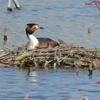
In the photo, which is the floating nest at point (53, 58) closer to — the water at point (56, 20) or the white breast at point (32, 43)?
the white breast at point (32, 43)

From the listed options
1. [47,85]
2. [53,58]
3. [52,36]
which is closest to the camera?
[47,85]

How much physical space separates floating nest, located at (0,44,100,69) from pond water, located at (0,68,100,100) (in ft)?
0.91

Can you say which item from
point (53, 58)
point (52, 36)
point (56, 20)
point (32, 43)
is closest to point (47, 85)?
point (53, 58)

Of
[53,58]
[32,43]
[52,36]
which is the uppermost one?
Result: [52,36]

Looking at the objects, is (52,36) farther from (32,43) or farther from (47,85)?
(47,85)

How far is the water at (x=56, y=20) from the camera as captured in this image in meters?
23.0

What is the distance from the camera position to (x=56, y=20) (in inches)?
1145

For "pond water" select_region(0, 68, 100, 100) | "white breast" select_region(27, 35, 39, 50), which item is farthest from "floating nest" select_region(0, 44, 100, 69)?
"white breast" select_region(27, 35, 39, 50)

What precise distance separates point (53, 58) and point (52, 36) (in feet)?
19.2

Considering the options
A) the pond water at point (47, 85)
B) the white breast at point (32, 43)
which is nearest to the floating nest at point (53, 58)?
the pond water at point (47, 85)

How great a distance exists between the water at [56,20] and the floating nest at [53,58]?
3.33 meters

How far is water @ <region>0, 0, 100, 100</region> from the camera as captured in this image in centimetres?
1525

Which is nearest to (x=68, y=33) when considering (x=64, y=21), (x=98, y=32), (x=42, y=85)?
(x=98, y=32)

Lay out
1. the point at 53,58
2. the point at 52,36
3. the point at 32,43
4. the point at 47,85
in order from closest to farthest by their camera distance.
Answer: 1. the point at 47,85
2. the point at 53,58
3. the point at 32,43
4. the point at 52,36
